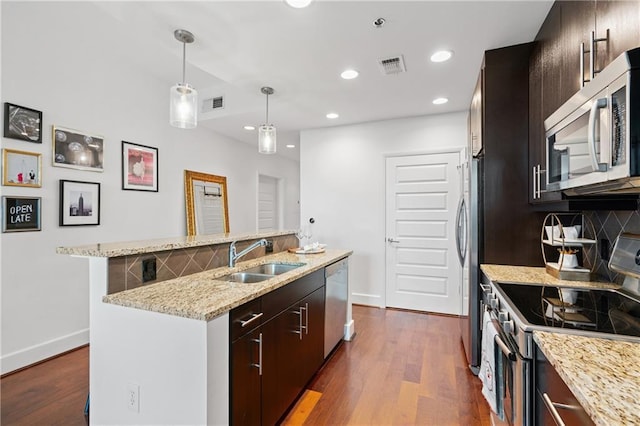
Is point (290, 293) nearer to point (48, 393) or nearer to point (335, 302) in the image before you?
point (335, 302)

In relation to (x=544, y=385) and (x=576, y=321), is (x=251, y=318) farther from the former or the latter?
(x=576, y=321)

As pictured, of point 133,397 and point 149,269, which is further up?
point 149,269

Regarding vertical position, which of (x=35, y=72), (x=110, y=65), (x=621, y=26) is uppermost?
(x=110, y=65)

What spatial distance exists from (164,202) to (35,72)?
173 cm

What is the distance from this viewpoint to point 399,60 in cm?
257

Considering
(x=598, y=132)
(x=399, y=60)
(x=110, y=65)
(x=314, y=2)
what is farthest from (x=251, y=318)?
(x=110, y=65)

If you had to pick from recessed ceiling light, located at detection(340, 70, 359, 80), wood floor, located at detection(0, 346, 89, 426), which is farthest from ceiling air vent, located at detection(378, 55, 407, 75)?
wood floor, located at detection(0, 346, 89, 426)

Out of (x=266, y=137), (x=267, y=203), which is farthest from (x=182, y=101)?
(x=267, y=203)

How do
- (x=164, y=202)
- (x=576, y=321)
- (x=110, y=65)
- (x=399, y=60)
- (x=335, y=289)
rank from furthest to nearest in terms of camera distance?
(x=164, y=202) < (x=110, y=65) < (x=335, y=289) < (x=399, y=60) < (x=576, y=321)

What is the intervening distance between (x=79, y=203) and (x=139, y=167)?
784mm

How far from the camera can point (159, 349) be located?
4.42 feet

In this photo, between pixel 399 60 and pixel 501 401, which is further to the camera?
pixel 399 60

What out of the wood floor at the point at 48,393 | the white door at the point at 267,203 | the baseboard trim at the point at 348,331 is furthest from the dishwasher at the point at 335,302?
the white door at the point at 267,203

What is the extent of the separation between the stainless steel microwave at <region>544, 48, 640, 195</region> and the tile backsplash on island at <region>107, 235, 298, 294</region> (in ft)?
6.93
